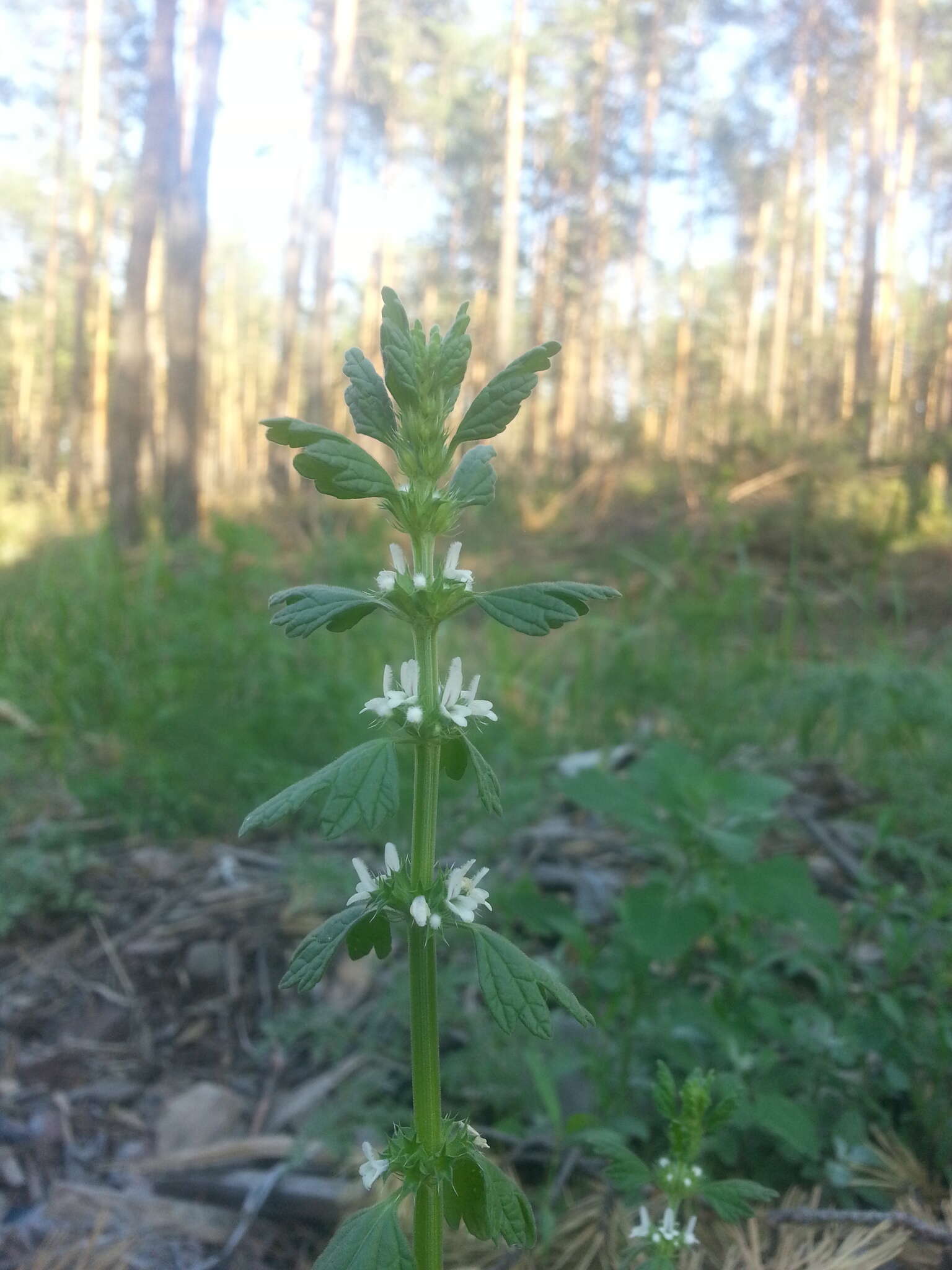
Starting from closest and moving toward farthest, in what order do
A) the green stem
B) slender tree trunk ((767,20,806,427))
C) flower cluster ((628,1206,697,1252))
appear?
the green stem
flower cluster ((628,1206,697,1252))
slender tree trunk ((767,20,806,427))

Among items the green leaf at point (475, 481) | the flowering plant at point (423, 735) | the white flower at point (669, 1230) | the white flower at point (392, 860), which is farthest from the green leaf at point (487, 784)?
the white flower at point (669, 1230)

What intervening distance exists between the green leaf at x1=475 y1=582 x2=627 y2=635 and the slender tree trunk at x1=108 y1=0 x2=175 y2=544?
31.6ft

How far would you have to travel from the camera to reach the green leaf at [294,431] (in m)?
0.80

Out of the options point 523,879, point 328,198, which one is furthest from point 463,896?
point 328,198

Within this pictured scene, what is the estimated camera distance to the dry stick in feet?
3.92

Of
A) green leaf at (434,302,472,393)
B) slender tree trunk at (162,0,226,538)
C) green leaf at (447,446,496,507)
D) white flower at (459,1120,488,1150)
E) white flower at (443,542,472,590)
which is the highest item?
slender tree trunk at (162,0,226,538)

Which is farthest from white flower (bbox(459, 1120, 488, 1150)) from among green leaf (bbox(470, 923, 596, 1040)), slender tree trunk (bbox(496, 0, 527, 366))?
slender tree trunk (bbox(496, 0, 527, 366))

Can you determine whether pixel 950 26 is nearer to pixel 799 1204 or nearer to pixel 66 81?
pixel 66 81

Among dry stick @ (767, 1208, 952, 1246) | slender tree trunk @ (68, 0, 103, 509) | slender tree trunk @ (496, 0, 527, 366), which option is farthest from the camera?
slender tree trunk @ (68, 0, 103, 509)

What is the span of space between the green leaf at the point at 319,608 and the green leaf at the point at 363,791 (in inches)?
4.2

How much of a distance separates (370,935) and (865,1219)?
81 centimetres

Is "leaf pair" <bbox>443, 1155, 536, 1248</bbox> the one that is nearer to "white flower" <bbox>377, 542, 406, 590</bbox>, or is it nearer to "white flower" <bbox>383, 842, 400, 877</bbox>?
"white flower" <bbox>383, 842, 400, 877</bbox>

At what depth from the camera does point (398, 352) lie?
2.72ft

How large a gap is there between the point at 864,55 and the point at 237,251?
3649 cm
